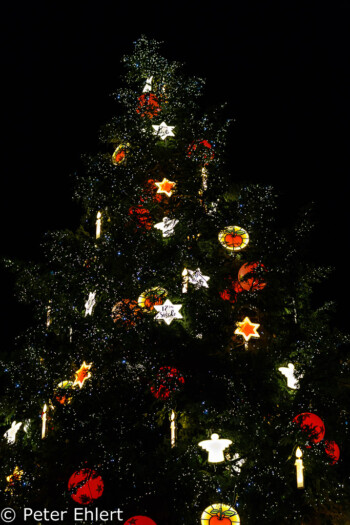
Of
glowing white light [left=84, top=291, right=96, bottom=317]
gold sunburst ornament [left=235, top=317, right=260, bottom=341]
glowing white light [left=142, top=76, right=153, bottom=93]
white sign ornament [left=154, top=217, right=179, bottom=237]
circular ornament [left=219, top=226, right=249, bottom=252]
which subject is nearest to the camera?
gold sunburst ornament [left=235, top=317, right=260, bottom=341]

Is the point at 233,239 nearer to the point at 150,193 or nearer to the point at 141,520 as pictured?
the point at 150,193

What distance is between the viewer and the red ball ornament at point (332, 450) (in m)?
4.27

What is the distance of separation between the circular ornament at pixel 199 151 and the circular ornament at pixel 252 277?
1765 millimetres

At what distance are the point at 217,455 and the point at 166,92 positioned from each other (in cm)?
522

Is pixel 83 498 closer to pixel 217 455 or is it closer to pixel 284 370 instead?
pixel 217 455

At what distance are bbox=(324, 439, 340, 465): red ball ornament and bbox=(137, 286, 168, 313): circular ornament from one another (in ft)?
7.05

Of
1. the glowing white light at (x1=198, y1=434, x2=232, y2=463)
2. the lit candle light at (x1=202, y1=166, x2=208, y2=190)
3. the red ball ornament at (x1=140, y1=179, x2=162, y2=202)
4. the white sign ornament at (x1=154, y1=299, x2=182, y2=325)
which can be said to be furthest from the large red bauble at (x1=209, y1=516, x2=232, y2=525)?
the lit candle light at (x1=202, y1=166, x2=208, y2=190)

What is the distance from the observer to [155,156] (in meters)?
5.90

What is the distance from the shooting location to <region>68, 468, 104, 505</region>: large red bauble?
3.87 metres

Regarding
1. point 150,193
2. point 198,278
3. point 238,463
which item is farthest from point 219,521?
point 150,193

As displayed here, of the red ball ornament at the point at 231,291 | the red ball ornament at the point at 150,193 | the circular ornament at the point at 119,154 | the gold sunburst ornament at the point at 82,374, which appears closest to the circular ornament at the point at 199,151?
the red ball ornament at the point at 150,193

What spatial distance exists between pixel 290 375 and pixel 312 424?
530 mm

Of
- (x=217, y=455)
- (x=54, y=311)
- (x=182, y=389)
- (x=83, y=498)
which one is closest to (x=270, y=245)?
(x=182, y=389)

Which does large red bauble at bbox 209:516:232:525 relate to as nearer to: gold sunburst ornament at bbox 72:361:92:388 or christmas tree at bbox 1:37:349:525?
christmas tree at bbox 1:37:349:525
